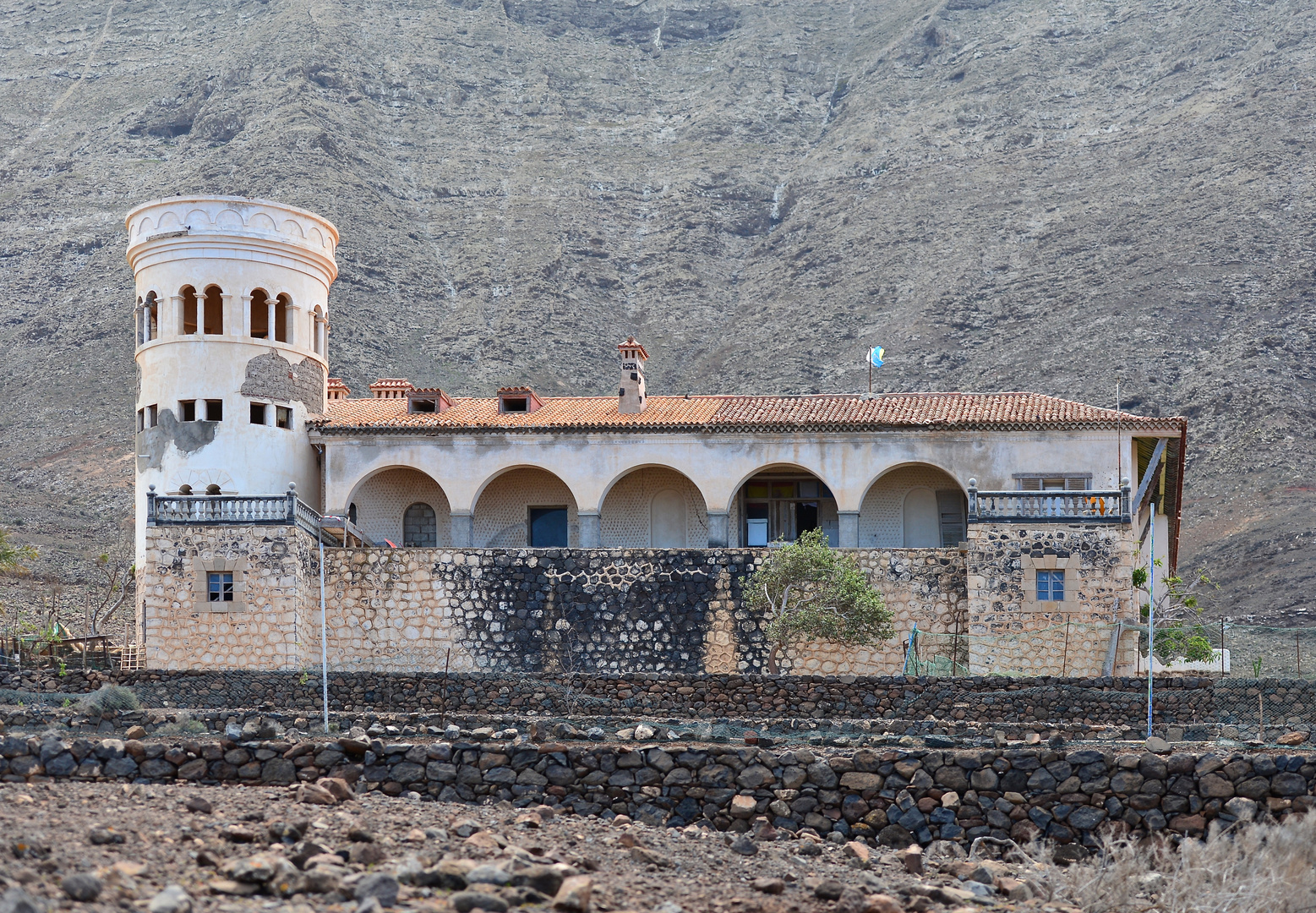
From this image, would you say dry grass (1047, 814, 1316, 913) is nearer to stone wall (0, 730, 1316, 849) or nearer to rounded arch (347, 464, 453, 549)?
stone wall (0, 730, 1316, 849)

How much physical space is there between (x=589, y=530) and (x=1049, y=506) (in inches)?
426

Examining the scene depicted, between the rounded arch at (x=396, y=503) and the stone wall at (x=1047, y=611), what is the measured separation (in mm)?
13371

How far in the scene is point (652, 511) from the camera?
3931 centimetres

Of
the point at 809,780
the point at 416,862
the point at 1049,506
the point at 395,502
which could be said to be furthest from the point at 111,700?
the point at 1049,506

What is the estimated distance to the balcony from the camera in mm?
32406

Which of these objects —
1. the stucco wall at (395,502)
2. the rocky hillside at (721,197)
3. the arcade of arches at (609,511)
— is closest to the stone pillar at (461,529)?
the arcade of arches at (609,511)

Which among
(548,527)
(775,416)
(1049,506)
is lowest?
(548,527)

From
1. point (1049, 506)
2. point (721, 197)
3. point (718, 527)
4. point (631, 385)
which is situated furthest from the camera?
point (721, 197)

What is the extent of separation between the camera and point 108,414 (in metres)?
73.4

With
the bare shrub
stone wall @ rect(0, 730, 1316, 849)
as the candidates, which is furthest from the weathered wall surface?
stone wall @ rect(0, 730, 1316, 849)

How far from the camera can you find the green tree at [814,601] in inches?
1262

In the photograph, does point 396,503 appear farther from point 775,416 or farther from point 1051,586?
point 1051,586

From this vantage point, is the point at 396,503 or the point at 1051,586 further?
the point at 396,503

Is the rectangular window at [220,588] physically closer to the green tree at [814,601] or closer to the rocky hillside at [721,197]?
the green tree at [814,601]
